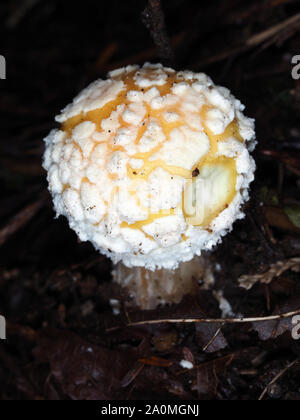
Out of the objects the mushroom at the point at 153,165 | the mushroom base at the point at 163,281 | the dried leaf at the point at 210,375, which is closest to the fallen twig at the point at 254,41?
the mushroom at the point at 153,165

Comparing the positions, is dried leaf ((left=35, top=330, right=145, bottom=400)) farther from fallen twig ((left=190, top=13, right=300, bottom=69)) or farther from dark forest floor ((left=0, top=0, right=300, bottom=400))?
fallen twig ((left=190, top=13, right=300, bottom=69))

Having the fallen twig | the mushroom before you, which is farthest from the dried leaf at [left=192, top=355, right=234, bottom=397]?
the fallen twig

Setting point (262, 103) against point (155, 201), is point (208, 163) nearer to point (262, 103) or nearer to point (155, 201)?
point (155, 201)

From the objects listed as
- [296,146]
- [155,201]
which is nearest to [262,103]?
[296,146]

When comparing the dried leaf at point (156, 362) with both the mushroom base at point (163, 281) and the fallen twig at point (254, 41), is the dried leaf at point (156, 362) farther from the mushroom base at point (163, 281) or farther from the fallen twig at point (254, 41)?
the fallen twig at point (254, 41)

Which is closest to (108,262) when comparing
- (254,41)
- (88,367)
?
(88,367)

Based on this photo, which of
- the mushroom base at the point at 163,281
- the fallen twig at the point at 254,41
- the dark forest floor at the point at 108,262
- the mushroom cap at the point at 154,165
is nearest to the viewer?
the mushroom cap at the point at 154,165
